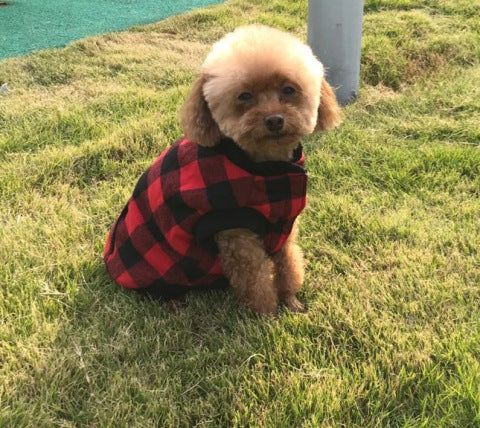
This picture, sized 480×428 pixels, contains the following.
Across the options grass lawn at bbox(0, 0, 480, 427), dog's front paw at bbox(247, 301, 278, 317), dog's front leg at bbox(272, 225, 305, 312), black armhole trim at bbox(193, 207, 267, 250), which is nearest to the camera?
grass lawn at bbox(0, 0, 480, 427)

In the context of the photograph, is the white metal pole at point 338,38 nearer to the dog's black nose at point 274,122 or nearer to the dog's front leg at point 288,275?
the dog's front leg at point 288,275

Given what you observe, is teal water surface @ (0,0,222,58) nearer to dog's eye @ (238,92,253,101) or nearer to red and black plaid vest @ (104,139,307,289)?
red and black plaid vest @ (104,139,307,289)

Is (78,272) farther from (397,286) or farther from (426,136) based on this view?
(426,136)

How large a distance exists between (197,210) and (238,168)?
235 mm

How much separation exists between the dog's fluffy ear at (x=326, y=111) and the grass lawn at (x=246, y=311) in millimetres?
768

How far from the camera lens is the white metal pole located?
12.8 ft

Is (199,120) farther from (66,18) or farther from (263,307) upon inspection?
(66,18)

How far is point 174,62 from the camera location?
16.5 ft

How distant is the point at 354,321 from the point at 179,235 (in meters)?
0.83

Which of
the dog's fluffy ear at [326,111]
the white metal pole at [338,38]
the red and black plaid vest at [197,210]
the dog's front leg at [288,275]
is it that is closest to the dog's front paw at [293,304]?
the dog's front leg at [288,275]

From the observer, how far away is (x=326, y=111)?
2123 millimetres

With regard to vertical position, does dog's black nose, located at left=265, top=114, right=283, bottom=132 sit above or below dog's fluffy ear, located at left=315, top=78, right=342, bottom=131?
above

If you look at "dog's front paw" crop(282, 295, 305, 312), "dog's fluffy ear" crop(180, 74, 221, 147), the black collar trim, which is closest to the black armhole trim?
the black collar trim

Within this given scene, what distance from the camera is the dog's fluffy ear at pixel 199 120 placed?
1900mm
